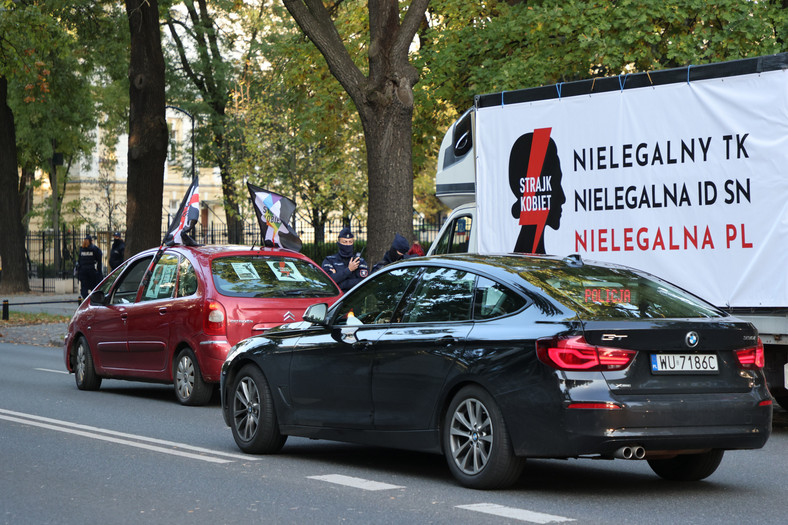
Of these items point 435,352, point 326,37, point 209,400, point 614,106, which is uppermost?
point 326,37

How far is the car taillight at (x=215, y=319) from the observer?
12.3m

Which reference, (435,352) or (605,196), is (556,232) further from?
(435,352)

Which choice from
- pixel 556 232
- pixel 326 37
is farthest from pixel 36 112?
pixel 556 232

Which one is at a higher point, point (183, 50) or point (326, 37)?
point (183, 50)

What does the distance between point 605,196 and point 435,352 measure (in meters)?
4.74

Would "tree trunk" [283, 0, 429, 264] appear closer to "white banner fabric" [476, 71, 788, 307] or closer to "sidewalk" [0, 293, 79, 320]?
"white banner fabric" [476, 71, 788, 307]

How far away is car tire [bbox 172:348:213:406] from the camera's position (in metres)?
12.6

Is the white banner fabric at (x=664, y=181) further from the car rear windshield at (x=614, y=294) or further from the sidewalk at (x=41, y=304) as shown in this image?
the sidewalk at (x=41, y=304)

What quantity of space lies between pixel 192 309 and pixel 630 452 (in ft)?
21.8

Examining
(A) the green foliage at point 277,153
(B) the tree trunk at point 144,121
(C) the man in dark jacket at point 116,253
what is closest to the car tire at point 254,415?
(B) the tree trunk at point 144,121

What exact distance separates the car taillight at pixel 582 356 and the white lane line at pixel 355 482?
144cm

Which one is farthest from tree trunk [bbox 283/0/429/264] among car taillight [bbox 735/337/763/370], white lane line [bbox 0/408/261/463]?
car taillight [bbox 735/337/763/370]

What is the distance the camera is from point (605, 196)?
38.9 feet

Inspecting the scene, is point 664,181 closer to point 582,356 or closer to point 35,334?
point 582,356
